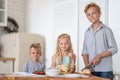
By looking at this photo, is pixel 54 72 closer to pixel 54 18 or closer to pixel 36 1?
pixel 54 18

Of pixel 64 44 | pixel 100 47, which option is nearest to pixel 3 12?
pixel 64 44

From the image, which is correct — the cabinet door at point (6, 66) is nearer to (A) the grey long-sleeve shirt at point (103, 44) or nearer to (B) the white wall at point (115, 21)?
(B) the white wall at point (115, 21)

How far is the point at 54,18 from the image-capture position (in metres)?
4.68

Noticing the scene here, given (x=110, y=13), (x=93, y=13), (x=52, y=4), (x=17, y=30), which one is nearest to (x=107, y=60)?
(x=93, y=13)

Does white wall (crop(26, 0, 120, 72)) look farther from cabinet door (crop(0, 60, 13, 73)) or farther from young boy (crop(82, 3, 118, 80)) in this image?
young boy (crop(82, 3, 118, 80))

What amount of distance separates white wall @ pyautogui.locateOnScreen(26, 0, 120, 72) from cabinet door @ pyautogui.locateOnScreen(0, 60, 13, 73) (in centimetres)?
73

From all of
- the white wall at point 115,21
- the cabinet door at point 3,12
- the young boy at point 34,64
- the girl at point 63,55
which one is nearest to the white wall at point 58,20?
the white wall at point 115,21

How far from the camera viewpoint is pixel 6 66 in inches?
170

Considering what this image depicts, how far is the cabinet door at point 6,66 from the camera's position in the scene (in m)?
4.27

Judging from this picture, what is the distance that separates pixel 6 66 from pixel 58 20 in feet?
3.93

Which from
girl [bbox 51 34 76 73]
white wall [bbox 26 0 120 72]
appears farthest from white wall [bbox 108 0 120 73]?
girl [bbox 51 34 76 73]

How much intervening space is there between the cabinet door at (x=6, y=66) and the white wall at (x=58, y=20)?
2.39 feet

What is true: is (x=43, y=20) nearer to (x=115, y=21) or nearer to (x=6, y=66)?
(x=6, y=66)

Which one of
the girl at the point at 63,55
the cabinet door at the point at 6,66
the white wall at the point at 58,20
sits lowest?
the cabinet door at the point at 6,66
